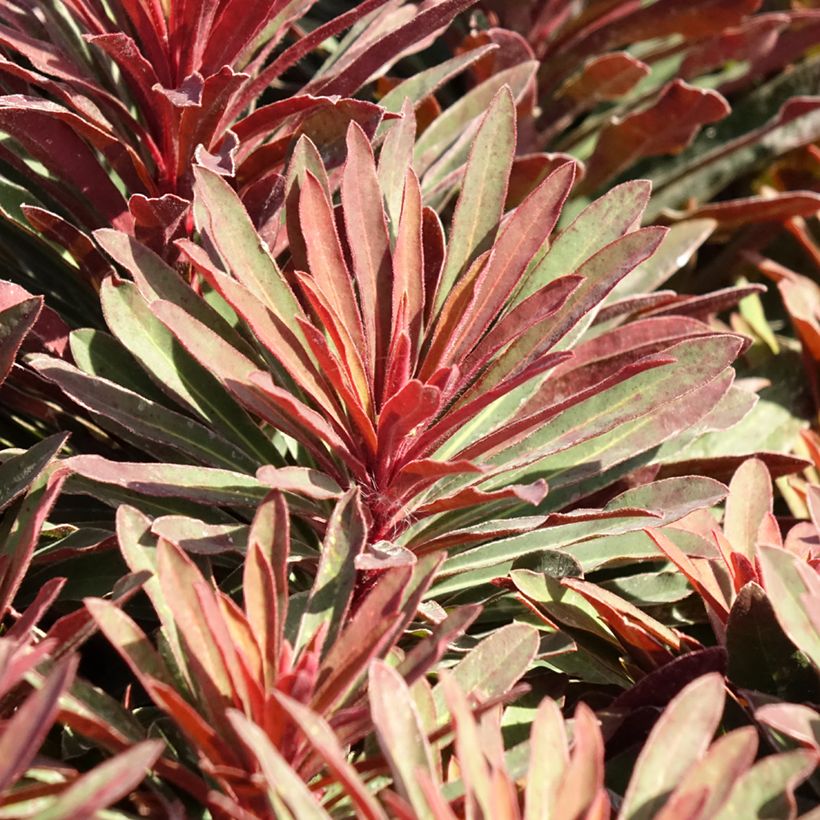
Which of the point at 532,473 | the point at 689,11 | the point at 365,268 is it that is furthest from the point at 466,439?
the point at 689,11

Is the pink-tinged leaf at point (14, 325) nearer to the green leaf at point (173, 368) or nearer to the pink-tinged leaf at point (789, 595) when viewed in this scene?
the green leaf at point (173, 368)

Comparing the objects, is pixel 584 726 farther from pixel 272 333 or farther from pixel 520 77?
pixel 520 77

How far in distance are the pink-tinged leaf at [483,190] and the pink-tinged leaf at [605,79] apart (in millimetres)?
487

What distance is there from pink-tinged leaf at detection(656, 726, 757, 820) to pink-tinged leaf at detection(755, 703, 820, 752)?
5 centimetres

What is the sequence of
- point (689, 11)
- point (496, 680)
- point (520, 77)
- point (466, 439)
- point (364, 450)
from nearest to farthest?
1. point (496, 680)
2. point (364, 450)
3. point (466, 439)
4. point (520, 77)
5. point (689, 11)

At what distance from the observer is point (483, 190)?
104cm

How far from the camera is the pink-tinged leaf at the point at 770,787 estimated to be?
715 mm

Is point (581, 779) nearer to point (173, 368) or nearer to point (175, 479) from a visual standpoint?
point (175, 479)

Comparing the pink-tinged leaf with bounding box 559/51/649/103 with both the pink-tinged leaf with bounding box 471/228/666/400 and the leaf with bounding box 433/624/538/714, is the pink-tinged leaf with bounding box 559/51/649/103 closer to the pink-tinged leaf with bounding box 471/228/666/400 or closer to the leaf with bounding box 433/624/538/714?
the pink-tinged leaf with bounding box 471/228/666/400

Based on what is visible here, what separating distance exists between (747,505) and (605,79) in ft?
2.44

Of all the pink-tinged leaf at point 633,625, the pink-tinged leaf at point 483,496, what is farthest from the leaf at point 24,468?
the pink-tinged leaf at point 633,625

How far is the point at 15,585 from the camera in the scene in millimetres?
833

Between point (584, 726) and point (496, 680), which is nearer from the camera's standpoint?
point (584, 726)

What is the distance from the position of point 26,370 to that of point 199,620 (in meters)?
0.39
